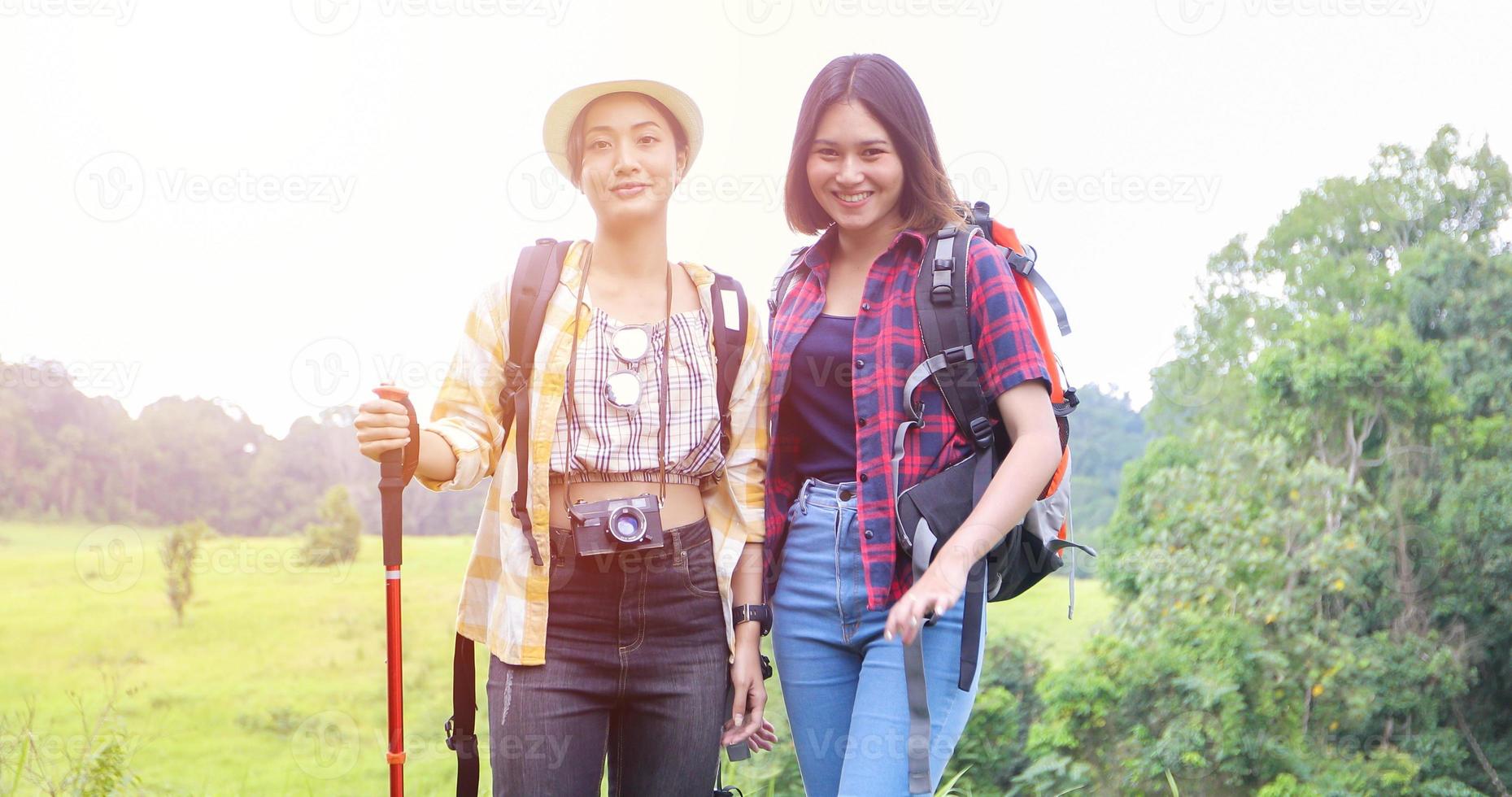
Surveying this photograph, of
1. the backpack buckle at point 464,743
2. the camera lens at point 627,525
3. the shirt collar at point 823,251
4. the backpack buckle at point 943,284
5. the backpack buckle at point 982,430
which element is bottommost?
the backpack buckle at point 464,743

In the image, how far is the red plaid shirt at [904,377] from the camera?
1.80 meters

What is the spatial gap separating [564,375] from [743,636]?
0.53 meters

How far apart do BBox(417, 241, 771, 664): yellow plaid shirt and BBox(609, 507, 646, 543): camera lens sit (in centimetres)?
12

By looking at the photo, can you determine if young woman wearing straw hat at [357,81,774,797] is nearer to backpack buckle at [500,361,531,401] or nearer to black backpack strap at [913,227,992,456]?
backpack buckle at [500,361,531,401]

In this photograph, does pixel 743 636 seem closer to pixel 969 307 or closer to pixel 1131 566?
pixel 969 307

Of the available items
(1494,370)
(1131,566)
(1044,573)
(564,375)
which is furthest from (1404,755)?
(564,375)

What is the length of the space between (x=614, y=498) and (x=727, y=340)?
35 centimetres

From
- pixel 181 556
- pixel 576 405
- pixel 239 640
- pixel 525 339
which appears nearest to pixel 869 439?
pixel 576 405

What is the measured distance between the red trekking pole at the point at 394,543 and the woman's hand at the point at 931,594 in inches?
28.8

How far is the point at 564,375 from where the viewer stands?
1842mm

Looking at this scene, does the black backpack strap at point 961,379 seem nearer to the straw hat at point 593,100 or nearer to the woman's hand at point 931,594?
the woman's hand at point 931,594

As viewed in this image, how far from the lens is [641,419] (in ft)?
6.11

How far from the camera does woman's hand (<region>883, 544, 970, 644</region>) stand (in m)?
1.63

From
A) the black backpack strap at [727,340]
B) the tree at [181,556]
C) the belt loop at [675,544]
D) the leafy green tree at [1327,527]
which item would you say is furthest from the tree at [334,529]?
the belt loop at [675,544]
